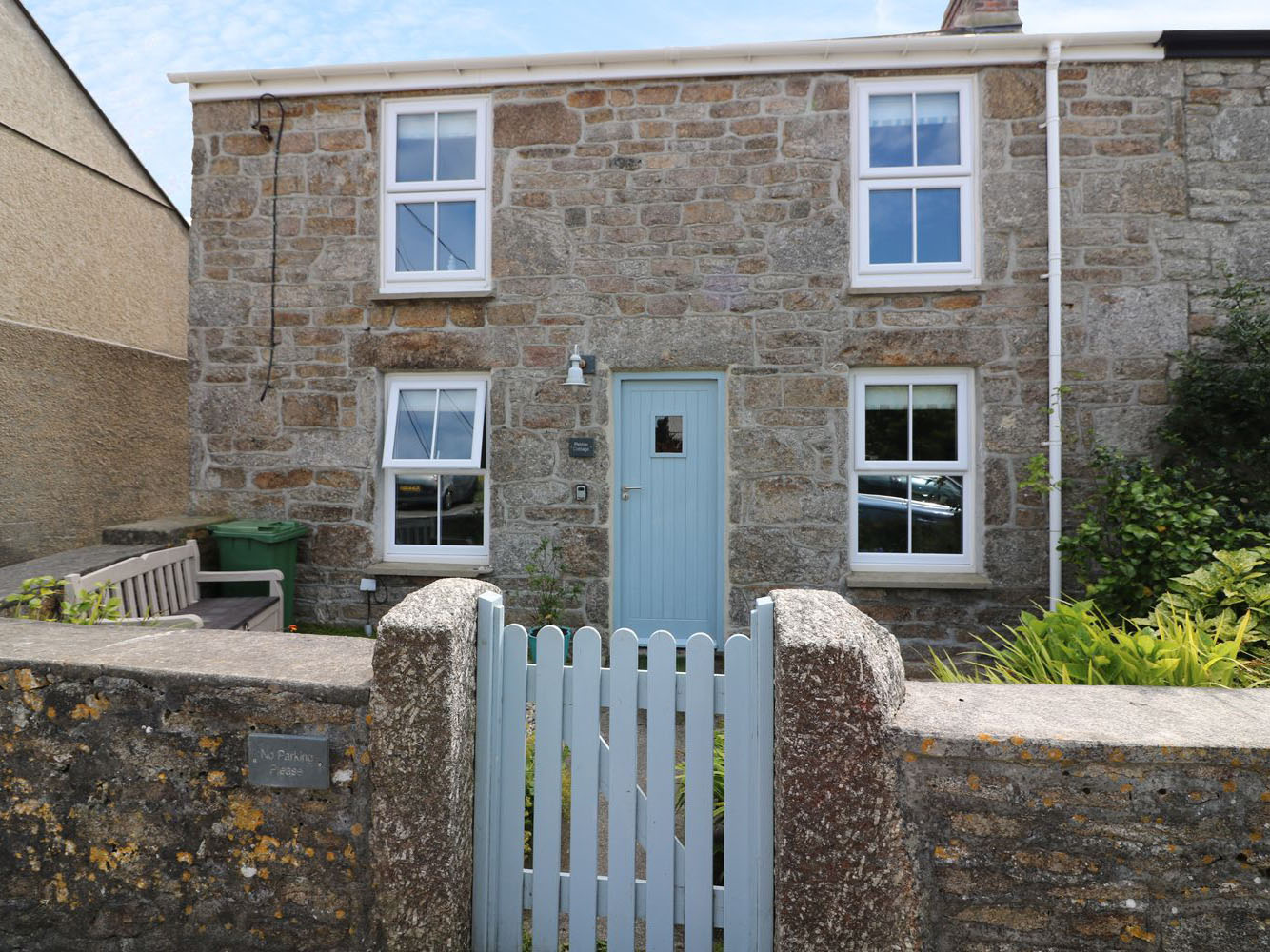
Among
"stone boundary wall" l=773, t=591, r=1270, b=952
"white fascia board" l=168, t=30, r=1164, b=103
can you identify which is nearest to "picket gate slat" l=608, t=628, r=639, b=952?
"stone boundary wall" l=773, t=591, r=1270, b=952

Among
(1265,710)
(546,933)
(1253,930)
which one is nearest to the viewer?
(1253,930)

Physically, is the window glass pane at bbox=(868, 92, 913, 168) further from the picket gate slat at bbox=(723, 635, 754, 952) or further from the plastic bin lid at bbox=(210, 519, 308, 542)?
the plastic bin lid at bbox=(210, 519, 308, 542)

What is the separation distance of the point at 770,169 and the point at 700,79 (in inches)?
34.4

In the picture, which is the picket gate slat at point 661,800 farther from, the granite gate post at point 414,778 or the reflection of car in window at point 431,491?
the reflection of car in window at point 431,491

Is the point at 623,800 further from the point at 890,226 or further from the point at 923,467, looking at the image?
the point at 890,226

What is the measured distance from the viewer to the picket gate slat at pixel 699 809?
2.25 meters

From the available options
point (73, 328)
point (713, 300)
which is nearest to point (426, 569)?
point (713, 300)

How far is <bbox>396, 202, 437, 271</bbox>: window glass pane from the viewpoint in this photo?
643cm

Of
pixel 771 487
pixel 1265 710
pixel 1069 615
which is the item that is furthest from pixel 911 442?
pixel 1265 710

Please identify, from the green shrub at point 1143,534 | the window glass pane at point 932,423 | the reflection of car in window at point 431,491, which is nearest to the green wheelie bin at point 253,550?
the reflection of car in window at point 431,491

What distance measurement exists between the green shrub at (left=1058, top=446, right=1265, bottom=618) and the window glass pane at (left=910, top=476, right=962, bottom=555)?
2.50 feet

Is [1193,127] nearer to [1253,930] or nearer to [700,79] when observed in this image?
[700,79]

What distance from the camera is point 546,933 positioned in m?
2.31

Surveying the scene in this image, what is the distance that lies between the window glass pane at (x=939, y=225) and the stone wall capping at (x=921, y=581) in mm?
2353
